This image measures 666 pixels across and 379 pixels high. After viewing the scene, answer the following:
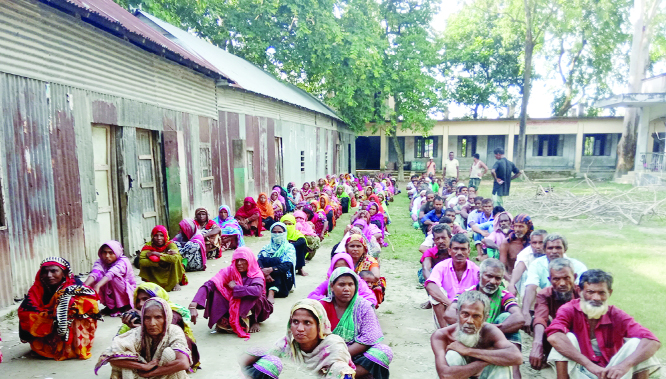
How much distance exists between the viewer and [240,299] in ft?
14.6

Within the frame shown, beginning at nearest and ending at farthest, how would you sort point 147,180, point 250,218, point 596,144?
point 147,180 < point 250,218 < point 596,144

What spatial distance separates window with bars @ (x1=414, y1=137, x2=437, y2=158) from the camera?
28947mm

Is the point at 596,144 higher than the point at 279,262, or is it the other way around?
the point at 596,144

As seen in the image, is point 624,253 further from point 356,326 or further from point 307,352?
point 307,352

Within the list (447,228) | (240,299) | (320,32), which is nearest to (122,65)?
(240,299)

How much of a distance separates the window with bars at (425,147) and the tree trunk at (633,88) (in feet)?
34.4

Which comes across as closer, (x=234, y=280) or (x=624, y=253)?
(x=234, y=280)

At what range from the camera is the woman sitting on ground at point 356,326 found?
307cm

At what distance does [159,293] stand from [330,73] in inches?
709

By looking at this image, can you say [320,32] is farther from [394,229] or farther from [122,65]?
[122,65]

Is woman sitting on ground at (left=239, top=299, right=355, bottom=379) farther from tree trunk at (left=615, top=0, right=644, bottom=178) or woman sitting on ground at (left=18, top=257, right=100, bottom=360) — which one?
tree trunk at (left=615, top=0, right=644, bottom=178)

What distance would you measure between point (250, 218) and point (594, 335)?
25.7 ft

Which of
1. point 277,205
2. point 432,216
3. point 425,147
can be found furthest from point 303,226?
point 425,147

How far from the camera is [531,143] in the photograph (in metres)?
28.1
